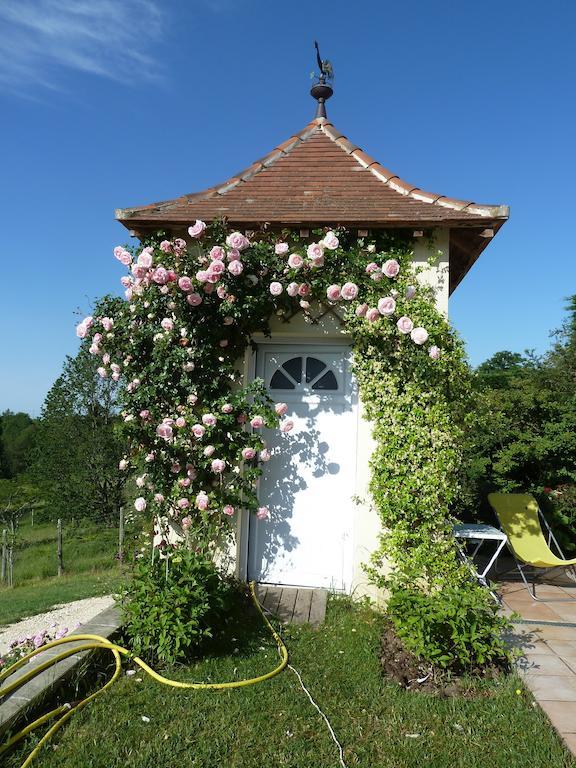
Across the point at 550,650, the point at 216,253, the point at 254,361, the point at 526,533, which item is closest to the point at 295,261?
the point at 216,253

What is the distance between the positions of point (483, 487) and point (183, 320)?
5403mm

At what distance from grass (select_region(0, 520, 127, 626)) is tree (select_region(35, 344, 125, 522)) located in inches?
28.5

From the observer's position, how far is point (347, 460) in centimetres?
504

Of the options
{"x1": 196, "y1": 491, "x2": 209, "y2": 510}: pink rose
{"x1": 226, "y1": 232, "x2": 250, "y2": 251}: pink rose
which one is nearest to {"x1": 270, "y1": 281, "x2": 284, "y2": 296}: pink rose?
{"x1": 226, "y1": 232, "x2": 250, "y2": 251}: pink rose

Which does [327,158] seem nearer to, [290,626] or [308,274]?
[308,274]

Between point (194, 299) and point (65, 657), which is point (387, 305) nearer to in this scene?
point (194, 299)

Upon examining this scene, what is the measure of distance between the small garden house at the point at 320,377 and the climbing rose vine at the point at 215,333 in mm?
178

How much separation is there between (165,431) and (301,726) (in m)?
2.51

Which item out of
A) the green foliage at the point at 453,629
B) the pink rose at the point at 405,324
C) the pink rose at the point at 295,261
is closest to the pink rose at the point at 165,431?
the pink rose at the point at 295,261

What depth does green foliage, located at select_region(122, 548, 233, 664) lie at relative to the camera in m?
3.53

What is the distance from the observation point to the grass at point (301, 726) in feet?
8.63

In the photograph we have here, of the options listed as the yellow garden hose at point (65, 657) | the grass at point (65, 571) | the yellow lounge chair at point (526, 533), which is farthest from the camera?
the grass at point (65, 571)

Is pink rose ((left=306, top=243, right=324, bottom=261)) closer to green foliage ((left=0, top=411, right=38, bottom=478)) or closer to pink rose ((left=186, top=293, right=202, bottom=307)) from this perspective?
pink rose ((left=186, top=293, right=202, bottom=307))

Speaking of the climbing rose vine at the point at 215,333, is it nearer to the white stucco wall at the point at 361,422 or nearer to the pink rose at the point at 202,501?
the pink rose at the point at 202,501
